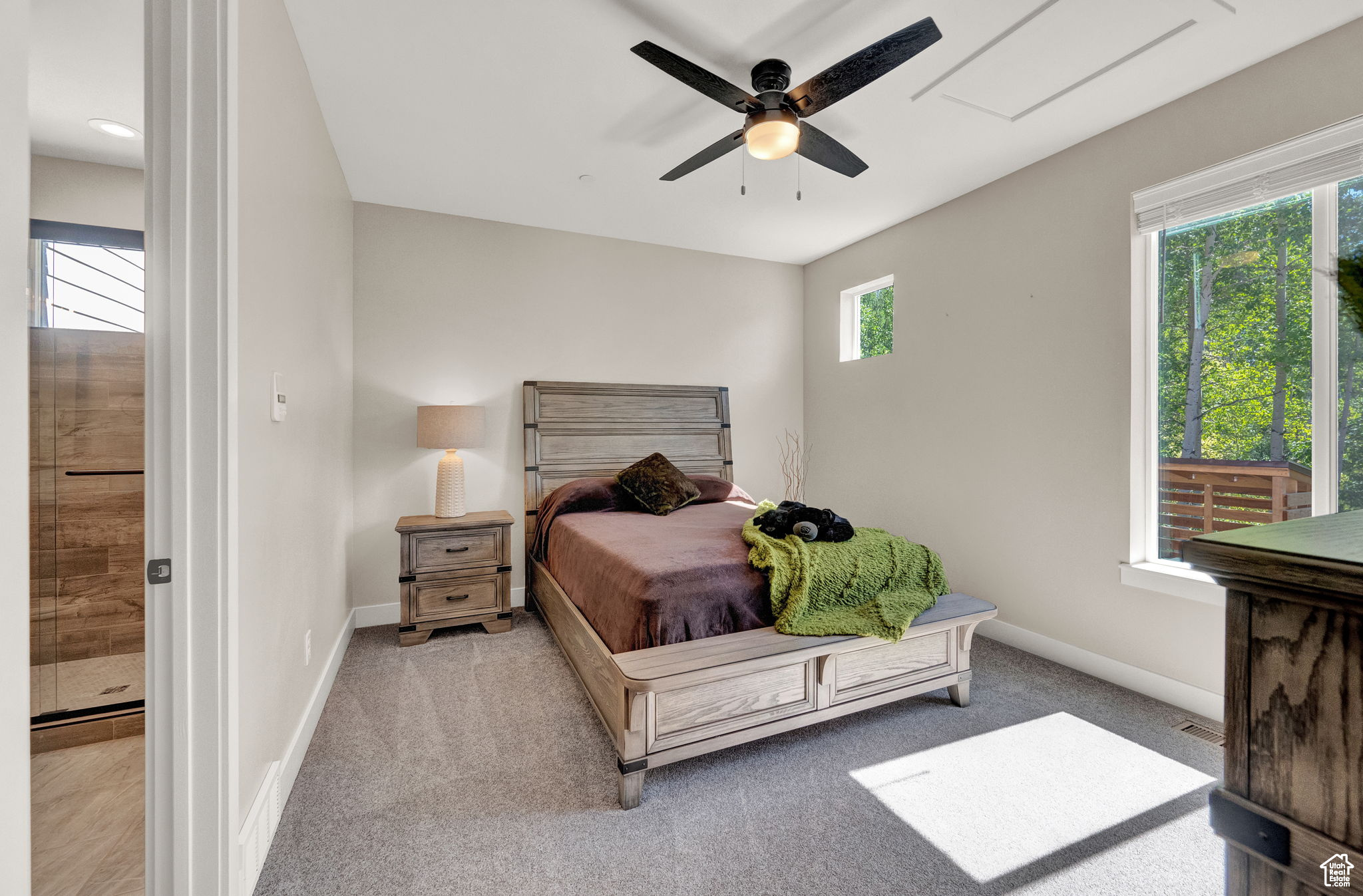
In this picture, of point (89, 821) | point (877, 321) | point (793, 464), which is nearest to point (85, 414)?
point (89, 821)

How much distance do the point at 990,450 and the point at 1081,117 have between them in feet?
5.49

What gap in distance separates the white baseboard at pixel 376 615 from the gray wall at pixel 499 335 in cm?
5

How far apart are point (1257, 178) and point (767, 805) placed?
9.93ft

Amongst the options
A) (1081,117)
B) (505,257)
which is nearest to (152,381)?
(505,257)

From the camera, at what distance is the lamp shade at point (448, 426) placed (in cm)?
331

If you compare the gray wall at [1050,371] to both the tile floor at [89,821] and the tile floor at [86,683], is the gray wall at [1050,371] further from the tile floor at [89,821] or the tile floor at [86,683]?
the tile floor at [86,683]

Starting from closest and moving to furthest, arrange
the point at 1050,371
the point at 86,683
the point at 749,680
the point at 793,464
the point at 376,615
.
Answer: the point at 749,680 → the point at 86,683 → the point at 1050,371 → the point at 376,615 → the point at 793,464

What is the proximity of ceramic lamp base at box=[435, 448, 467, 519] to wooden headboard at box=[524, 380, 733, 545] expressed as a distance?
0.50 metres

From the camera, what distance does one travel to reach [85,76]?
2.02m

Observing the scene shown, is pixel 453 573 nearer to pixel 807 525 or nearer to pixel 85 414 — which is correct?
pixel 85 414

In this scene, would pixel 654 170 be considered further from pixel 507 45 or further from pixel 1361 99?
pixel 1361 99

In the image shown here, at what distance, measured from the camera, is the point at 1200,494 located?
2.52 meters

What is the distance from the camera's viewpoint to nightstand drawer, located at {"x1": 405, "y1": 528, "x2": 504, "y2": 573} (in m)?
3.16

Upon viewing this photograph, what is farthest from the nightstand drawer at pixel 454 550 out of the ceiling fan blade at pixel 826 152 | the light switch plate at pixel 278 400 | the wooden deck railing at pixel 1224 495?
the wooden deck railing at pixel 1224 495
